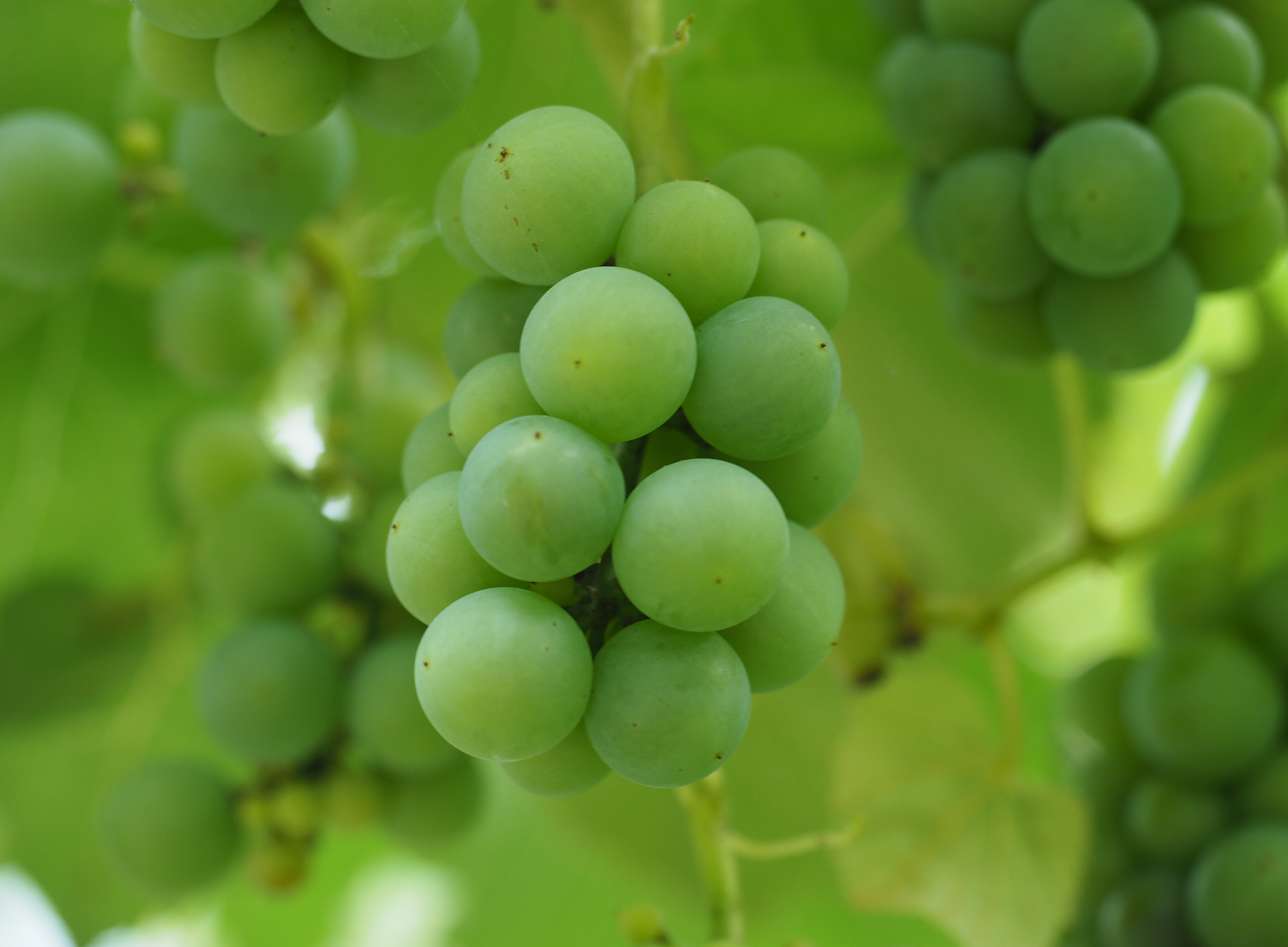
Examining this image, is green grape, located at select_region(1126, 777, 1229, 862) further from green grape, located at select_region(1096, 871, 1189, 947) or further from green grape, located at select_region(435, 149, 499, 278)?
green grape, located at select_region(435, 149, 499, 278)

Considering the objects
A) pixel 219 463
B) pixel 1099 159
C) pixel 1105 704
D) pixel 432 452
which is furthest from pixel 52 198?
pixel 1105 704

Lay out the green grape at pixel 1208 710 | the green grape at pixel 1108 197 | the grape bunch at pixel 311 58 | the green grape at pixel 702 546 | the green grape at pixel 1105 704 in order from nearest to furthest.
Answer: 1. the green grape at pixel 702 546
2. the grape bunch at pixel 311 58
3. the green grape at pixel 1108 197
4. the green grape at pixel 1208 710
5. the green grape at pixel 1105 704

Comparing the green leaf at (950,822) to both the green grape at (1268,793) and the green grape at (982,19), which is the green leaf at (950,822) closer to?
the green grape at (1268,793)

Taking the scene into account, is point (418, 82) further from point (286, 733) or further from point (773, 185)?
point (286, 733)

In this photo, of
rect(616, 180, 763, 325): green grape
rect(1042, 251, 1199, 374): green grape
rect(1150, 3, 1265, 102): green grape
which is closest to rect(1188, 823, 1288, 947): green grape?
rect(1042, 251, 1199, 374): green grape

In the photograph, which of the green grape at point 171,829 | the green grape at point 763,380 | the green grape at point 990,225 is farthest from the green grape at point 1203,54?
the green grape at point 171,829
